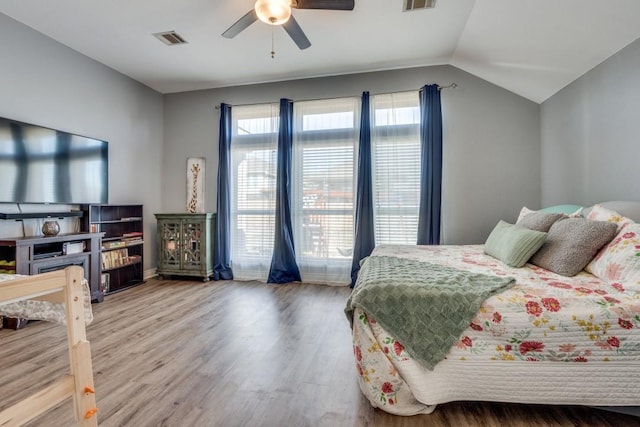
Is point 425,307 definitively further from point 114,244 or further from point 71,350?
point 114,244

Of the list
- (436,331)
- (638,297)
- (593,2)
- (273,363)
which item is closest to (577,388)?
(638,297)

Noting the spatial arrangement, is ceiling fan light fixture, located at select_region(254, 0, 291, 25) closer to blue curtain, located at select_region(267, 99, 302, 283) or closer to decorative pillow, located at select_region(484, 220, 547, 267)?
blue curtain, located at select_region(267, 99, 302, 283)

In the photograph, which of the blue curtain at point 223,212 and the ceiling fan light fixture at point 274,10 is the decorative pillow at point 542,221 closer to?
the ceiling fan light fixture at point 274,10

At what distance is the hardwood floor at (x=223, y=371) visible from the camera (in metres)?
1.47

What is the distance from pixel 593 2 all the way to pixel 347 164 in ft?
8.46

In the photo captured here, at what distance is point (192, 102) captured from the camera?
460 centimetres

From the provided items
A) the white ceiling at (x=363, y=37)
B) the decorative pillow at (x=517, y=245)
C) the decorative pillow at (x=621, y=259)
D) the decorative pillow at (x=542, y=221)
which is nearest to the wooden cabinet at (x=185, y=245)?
the white ceiling at (x=363, y=37)

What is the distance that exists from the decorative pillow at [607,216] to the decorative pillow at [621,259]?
7cm

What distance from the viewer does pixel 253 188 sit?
432 cm

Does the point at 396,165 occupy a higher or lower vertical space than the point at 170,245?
higher

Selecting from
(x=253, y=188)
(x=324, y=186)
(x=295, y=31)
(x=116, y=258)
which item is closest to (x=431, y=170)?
(x=324, y=186)

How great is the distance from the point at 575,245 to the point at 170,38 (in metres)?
3.98

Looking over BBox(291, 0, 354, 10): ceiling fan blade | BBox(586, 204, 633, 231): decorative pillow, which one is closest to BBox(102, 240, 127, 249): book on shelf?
BBox(291, 0, 354, 10): ceiling fan blade

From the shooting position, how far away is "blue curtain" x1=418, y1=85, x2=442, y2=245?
3.67 metres
